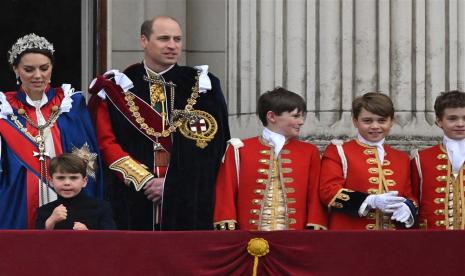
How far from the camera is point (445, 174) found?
25.6 feet

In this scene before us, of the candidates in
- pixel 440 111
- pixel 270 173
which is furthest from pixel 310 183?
pixel 440 111

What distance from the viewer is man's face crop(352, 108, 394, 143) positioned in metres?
7.82

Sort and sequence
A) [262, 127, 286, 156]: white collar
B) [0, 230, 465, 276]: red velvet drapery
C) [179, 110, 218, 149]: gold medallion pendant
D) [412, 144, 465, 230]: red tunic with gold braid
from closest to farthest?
[0, 230, 465, 276]: red velvet drapery → [412, 144, 465, 230]: red tunic with gold braid → [262, 127, 286, 156]: white collar → [179, 110, 218, 149]: gold medallion pendant

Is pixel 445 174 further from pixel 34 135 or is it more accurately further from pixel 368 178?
pixel 34 135

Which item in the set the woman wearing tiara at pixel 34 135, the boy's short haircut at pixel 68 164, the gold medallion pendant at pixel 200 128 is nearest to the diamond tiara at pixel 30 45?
the woman wearing tiara at pixel 34 135

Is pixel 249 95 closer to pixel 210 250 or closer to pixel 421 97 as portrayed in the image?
pixel 421 97

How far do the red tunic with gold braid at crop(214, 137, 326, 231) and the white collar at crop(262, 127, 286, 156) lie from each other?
0.03m

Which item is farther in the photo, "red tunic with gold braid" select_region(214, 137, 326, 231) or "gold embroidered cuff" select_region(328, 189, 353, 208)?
"red tunic with gold braid" select_region(214, 137, 326, 231)

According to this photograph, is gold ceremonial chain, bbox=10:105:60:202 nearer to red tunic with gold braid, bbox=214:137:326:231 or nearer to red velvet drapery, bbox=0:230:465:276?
red tunic with gold braid, bbox=214:137:326:231

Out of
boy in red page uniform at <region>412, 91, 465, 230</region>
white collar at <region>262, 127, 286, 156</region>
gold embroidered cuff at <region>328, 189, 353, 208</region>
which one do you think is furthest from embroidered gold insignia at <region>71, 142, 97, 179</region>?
boy in red page uniform at <region>412, 91, 465, 230</region>

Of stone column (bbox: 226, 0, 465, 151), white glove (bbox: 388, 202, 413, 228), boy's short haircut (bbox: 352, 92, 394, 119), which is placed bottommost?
white glove (bbox: 388, 202, 413, 228)

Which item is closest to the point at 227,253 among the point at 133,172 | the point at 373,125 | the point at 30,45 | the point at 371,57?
the point at 133,172

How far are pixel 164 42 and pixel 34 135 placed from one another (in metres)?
0.89

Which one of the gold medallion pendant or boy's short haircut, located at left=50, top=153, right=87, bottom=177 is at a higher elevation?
the gold medallion pendant
